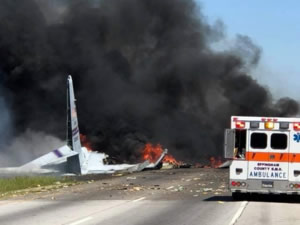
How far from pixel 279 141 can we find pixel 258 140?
26.1 inches

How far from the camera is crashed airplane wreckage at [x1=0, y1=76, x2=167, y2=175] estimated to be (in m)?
36.4

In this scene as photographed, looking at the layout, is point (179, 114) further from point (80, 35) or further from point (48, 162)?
point (48, 162)

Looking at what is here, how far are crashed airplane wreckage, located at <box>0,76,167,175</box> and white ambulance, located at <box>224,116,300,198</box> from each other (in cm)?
1860

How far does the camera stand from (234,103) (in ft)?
226

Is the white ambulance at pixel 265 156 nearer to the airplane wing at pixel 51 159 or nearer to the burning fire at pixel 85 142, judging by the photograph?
the airplane wing at pixel 51 159

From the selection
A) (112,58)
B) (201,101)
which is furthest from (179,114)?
(112,58)

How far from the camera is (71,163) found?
132 feet

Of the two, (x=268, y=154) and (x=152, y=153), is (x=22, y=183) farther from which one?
(x=152, y=153)

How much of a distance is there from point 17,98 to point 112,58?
471 inches

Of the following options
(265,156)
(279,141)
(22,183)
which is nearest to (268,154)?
(265,156)

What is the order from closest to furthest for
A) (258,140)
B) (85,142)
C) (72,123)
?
(258,140)
(72,123)
(85,142)

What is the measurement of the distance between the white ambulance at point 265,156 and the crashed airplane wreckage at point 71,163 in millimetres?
18604

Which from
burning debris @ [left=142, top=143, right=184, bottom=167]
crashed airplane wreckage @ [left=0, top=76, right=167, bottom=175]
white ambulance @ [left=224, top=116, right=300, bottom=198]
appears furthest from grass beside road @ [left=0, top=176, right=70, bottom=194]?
burning debris @ [left=142, top=143, right=184, bottom=167]

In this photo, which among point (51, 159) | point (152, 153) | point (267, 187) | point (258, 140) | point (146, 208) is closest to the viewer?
point (146, 208)
